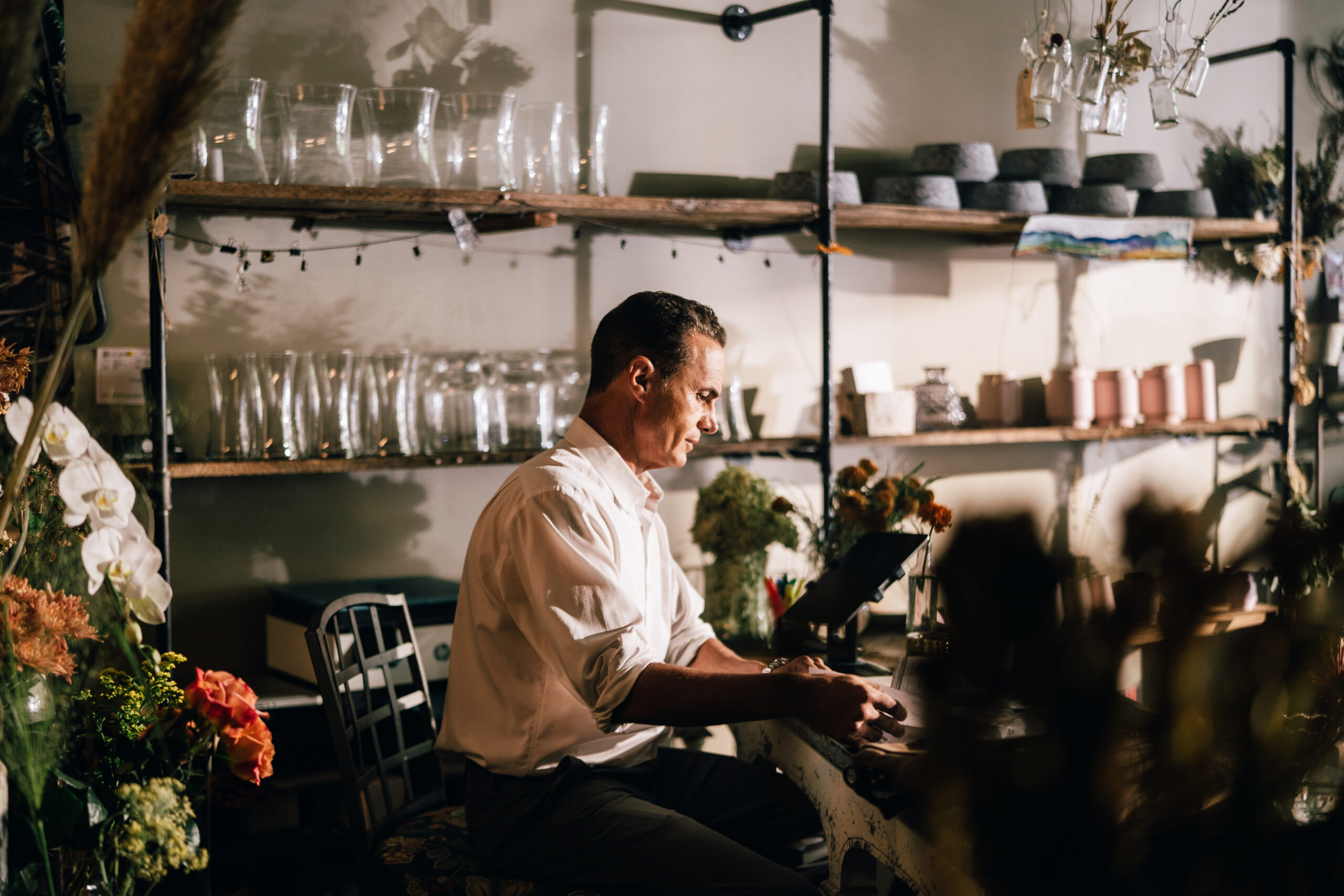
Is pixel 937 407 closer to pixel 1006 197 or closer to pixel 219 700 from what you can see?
pixel 1006 197

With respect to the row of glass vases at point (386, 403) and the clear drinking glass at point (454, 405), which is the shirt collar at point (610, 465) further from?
the clear drinking glass at point (454, 405)

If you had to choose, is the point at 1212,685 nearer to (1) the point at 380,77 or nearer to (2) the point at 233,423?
(2) the point at 233,423

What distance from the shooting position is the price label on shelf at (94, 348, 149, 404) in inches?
93.7

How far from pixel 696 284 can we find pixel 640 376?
1.29 metres

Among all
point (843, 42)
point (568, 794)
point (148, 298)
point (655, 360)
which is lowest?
point (568, 794)

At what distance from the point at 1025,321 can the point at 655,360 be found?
2.07 metres

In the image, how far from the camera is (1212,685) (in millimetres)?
330

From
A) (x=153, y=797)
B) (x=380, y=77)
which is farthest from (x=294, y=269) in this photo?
(x=153, y=797)

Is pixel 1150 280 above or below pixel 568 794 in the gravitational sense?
above

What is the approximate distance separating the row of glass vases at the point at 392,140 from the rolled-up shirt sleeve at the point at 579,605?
1.18 metres

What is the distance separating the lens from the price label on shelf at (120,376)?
7.80 ft

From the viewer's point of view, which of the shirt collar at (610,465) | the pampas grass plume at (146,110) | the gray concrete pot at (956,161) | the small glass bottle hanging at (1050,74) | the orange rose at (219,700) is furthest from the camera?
the gray concrete pot at (956,161)

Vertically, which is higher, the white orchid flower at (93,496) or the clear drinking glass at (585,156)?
the clear drinking glass at (585,156)

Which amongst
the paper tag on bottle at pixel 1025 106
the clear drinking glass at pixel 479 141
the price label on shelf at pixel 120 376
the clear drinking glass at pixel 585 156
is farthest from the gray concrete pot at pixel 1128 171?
the price label on shelf at pixel 120 376
